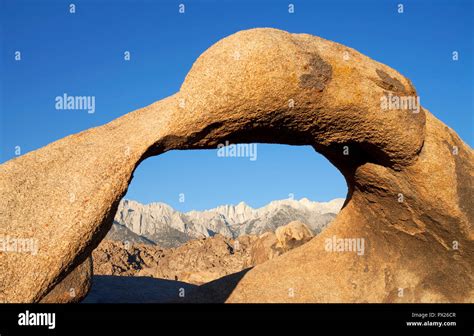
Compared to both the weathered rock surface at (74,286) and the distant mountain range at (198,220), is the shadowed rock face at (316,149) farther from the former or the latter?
the distant mountain range at (198,220)

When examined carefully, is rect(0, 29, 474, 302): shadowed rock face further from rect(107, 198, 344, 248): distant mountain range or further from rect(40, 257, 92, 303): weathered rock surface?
rect(107, 198, 344, 248): distant mountain range

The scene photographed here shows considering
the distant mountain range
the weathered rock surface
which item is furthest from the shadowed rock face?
the distant mountain range

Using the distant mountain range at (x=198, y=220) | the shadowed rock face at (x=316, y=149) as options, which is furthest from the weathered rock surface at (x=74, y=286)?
the distant mountain range at (x=198, y=220)

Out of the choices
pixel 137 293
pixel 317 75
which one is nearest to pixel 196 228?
pixel 137 293

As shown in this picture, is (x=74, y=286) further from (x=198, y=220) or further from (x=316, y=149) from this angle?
(x=198, y=220)

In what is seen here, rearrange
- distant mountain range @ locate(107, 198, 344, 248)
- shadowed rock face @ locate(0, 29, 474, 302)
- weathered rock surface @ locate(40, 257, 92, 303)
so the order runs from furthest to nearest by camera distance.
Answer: distant mountain range @ locate(107, 198, 344, 248)
weathered rock surface @ locate(40, 257, 92, 303)
shadowed rock face @ locate(0, 29, 474, 302)

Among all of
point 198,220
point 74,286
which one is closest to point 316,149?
point 74,286

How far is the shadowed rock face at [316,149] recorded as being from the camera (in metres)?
4.95

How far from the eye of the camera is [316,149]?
7.36 m

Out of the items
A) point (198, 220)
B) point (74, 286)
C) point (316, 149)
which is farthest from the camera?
point (198, 220)

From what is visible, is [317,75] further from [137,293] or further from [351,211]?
[137,293]

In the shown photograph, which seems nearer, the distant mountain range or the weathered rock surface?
the weathered rock surface

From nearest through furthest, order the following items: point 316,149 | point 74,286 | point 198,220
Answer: point 74,286 → point 316,149 → point 198,220

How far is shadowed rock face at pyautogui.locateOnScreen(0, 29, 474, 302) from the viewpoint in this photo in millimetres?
4949
